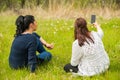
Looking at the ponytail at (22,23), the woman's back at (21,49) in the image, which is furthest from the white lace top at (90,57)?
the ponytail at (22,23)

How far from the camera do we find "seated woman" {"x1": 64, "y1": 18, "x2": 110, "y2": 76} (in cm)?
823

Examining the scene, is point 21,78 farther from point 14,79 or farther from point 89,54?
point 89,54

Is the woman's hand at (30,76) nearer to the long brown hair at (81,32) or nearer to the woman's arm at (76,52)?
the woman's arm at (76,52)

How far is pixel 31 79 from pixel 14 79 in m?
0.37

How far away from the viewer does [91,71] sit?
326 inches

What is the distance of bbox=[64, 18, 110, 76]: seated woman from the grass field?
0.17 m

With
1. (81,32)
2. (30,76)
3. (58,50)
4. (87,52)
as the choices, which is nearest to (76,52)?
(87,52)

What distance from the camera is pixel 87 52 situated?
8.23m

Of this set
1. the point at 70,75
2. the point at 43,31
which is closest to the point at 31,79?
the point at 70,75

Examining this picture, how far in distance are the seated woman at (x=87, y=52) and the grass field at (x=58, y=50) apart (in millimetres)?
166

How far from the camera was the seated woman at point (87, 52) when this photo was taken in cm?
823

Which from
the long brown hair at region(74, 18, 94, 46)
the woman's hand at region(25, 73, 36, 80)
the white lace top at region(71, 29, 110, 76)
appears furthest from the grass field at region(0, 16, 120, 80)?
the long brown hair at region(74, 18, 94, 46)

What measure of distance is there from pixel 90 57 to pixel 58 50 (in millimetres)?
2458

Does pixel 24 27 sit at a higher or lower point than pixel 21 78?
higher
